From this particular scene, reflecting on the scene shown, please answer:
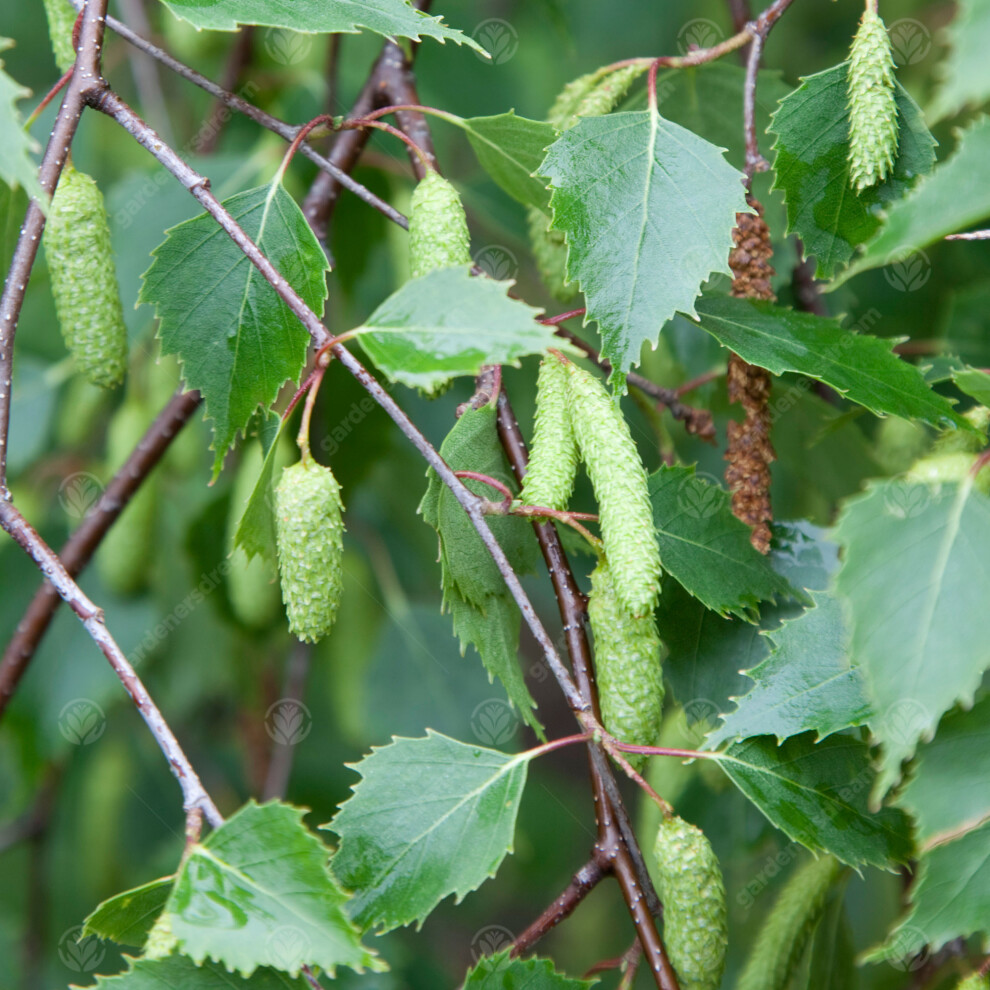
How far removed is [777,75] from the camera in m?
0.83

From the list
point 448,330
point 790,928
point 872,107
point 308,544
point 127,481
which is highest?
point 872,107

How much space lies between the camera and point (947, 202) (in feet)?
1.34

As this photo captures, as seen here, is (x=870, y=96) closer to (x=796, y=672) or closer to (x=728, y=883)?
(x=796, y=672)

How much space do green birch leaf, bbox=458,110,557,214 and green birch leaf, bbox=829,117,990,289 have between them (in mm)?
281

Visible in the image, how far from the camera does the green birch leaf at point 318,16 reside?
57cm

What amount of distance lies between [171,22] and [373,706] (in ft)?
2.72

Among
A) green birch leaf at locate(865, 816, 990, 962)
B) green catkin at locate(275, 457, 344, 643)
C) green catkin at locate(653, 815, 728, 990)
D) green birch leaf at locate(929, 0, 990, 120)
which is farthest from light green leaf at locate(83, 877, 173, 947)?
green birch leaf at locate(929, 0, 990, 120)

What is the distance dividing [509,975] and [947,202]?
1.40 ft

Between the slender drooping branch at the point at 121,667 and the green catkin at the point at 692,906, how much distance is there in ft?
0.75

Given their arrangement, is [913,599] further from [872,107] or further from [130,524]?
[130,524]

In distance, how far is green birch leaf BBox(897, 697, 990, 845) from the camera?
0.48m

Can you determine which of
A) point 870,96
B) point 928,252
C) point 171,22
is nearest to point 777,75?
point 870,96

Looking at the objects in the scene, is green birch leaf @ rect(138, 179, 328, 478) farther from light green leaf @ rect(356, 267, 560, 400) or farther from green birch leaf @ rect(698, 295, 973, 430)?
green birch leaf @ rect(698, 295, 973, 430)

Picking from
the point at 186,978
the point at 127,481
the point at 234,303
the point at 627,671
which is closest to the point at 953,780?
the point at 627,671
